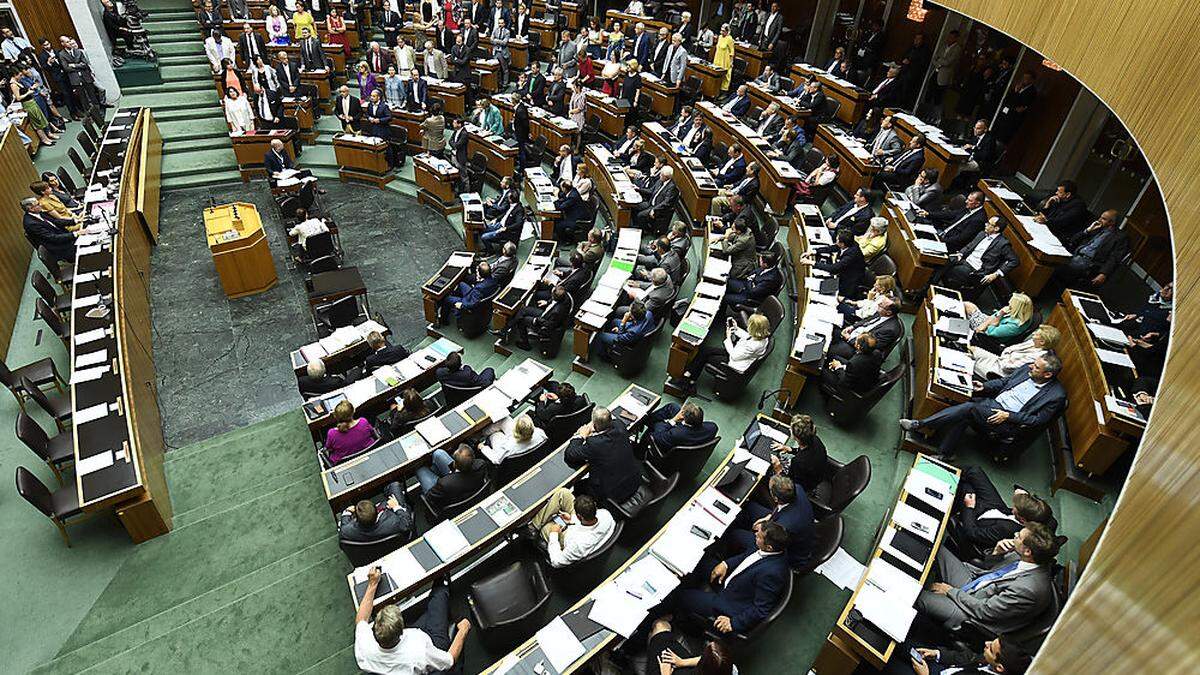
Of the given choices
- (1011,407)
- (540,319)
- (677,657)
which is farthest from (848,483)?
(540,319)

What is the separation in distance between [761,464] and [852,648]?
Result: 6.20ft

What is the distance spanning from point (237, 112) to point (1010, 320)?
15049 mm

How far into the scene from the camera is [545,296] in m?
9.48

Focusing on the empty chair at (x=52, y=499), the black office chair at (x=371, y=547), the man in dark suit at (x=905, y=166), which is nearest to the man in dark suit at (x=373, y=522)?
the black office chair at (x=371, y=547)

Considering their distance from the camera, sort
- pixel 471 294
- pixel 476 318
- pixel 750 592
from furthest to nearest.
→ pixel 476 318 → pixel 471 294 → pixel 750 592

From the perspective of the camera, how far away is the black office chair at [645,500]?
5746 millimetres

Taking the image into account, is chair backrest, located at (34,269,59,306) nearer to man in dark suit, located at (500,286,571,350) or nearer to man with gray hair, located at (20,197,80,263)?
man with gray hair, located at (20,197,80,263)

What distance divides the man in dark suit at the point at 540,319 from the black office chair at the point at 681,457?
2745mm

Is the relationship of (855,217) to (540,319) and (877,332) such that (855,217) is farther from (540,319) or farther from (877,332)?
(540,319)

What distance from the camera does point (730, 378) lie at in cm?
765

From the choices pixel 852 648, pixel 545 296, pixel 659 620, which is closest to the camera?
pixel 852 648

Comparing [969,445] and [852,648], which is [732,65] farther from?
[852,648]

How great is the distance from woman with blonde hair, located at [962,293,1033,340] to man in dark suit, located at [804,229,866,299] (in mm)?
1626

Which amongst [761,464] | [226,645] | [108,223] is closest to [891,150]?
[761,464]
